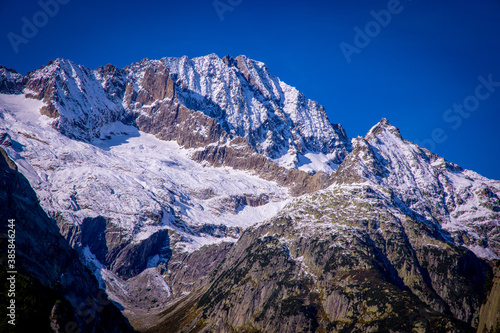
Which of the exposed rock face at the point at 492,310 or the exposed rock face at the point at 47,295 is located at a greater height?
the exposed rock face at the point at 492,310

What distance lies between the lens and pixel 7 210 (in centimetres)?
19862

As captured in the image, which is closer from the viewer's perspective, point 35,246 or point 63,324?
point 63,324

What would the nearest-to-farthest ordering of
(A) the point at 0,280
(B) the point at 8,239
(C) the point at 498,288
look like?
(C) the point at 498,288 < (A) the point at 0,280 < (B) the point at 8,239

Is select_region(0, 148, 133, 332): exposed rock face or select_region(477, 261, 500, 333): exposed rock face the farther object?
select_region(0, 148, 133, 332): exposed rock face

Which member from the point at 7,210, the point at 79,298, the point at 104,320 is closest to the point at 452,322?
the point at 104,320

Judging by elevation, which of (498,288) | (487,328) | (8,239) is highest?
(498,288)

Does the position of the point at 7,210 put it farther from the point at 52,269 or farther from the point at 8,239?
the point at 8,239

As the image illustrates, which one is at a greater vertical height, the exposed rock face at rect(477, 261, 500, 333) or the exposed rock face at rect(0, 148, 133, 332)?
the exposed rock face at rect(477, 261, 500, 333)

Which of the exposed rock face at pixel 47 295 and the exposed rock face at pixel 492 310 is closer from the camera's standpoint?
the exposed rock face at pixel 492 310

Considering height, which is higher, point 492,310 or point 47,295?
point 492,310

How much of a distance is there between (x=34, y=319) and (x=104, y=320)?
206 ft

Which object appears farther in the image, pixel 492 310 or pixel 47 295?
pixel 47 295

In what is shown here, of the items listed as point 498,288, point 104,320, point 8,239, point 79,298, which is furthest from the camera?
point 79,298

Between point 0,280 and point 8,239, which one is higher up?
point 8,239
